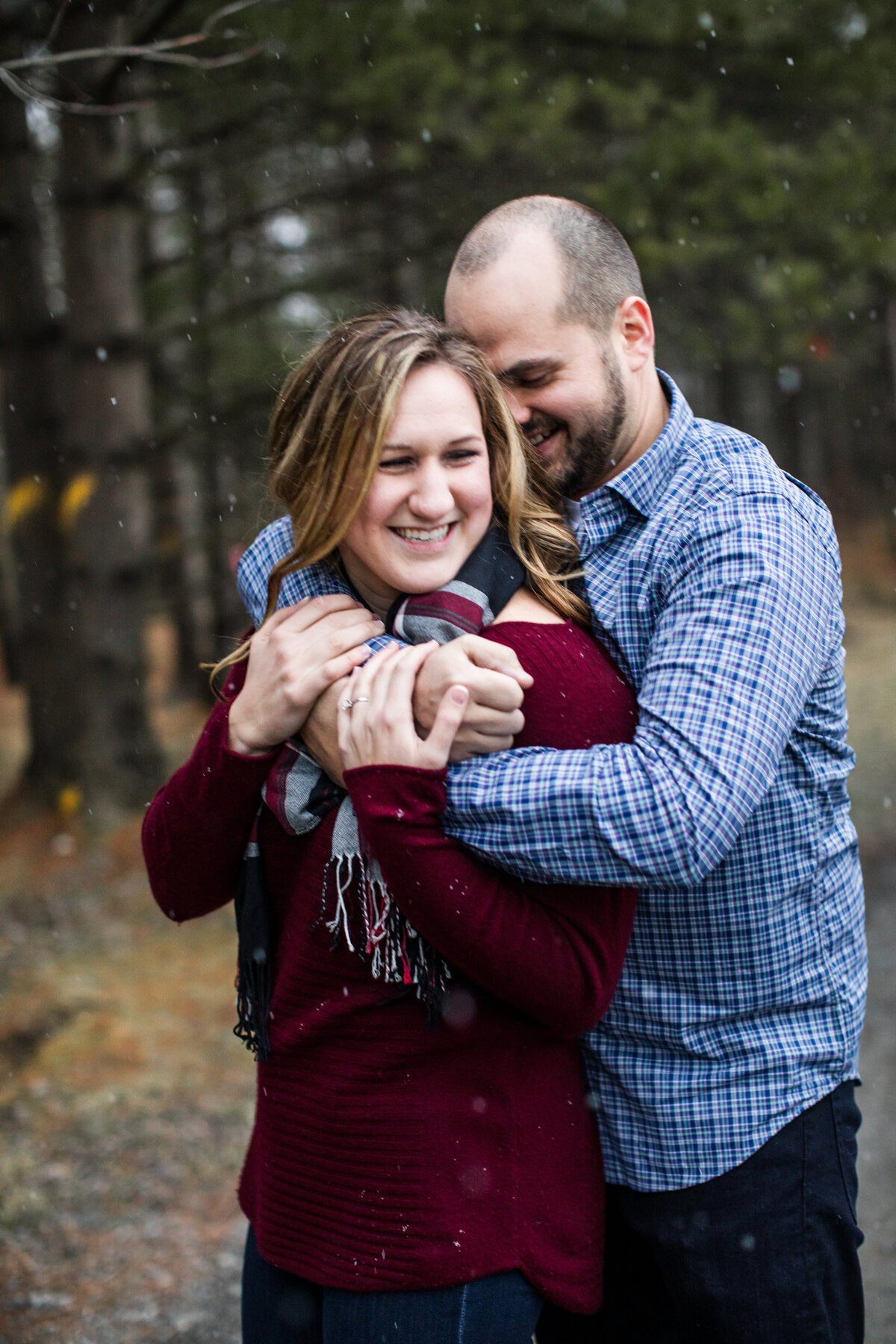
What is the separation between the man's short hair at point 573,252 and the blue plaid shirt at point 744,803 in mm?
294

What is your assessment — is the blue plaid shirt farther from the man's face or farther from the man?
the man's face

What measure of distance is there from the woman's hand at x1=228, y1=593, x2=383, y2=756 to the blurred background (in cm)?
348

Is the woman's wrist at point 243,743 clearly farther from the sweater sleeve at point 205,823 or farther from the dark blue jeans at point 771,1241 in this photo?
the dark blue jeans at point 771,1241

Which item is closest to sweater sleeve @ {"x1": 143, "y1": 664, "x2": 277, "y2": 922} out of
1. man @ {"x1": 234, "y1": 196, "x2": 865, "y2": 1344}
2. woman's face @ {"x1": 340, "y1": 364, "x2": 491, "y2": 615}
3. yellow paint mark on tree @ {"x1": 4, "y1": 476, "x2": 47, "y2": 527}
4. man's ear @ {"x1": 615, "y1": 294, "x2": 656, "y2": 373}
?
man @ {"x1": 234, "y1": 196, "x2": 865, "y2": 1344}

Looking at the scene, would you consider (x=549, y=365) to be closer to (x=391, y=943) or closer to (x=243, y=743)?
(x=243, y=743)

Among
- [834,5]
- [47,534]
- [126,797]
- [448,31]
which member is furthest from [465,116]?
[126,797]

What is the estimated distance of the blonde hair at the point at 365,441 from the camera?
5.99ft

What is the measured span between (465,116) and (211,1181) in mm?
7331

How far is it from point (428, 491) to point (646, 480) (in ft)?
1.58

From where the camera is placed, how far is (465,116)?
27.1ft

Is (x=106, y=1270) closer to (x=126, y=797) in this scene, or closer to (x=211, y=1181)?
(x=211, y=1181)

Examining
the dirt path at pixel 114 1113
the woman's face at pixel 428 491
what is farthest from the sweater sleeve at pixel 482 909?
the dirt path at pixel 114 1113

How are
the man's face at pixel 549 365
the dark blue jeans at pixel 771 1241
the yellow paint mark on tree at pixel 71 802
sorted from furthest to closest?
the yellow paint mark on tree at pixel 71 802
the man's face at pixel 549 365
the dark blue jeans at pixel 771 1241

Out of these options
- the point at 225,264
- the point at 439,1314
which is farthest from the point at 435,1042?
the point at 225,264
